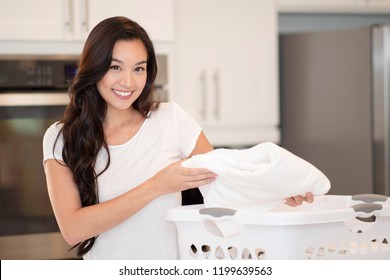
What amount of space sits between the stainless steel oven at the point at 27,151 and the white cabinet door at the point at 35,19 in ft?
0.25

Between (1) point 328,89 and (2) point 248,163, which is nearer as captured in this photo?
(2) point 248,163

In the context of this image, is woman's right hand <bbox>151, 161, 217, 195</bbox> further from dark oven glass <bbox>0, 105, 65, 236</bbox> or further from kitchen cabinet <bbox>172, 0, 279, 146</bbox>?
kitchen cabinet <bbox>172, 0, 279, 146</bbox>

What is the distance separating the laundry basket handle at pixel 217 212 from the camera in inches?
42.4

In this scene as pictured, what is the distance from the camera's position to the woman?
1380 mm

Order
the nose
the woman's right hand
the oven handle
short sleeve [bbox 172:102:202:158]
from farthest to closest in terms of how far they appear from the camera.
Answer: the oven handle
short sleeve [bbox 172:102:202:158]
the nose
the woman's right hand

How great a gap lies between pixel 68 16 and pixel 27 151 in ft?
1.55

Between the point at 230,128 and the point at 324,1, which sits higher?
the point at 324,1

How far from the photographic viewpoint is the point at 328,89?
2734 millimetres

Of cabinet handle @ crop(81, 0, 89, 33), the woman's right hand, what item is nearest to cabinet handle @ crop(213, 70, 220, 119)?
cabinet handle @ crop(81, 0, 89, 33)

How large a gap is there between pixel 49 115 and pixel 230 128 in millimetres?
714

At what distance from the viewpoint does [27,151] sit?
2.28 metres

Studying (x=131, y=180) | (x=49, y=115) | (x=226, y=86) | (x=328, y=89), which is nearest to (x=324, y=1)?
(x=328, y=89)

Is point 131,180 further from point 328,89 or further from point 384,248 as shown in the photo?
point 328,89

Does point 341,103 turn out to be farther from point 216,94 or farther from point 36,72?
point 36,72
